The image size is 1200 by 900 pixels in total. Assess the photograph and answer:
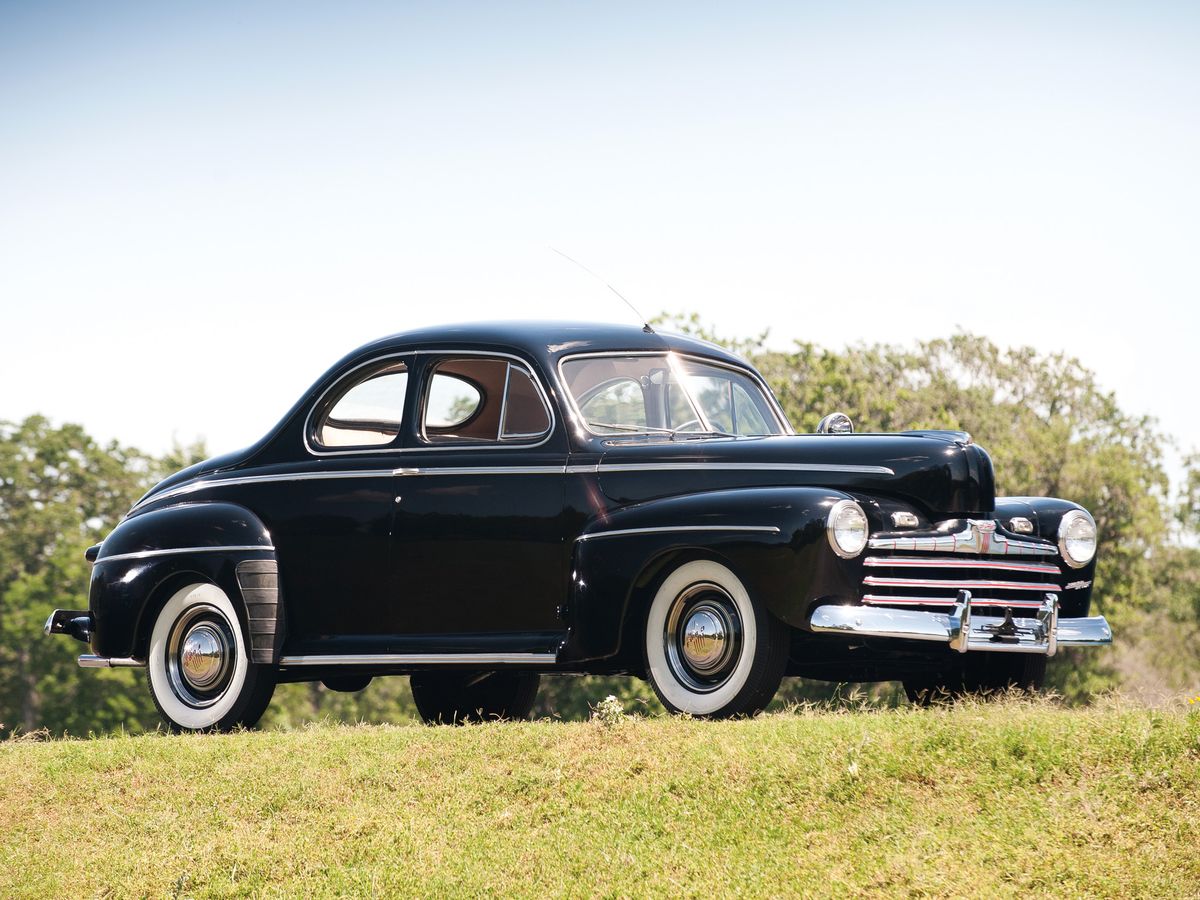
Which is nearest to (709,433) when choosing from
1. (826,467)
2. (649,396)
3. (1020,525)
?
(649,396)

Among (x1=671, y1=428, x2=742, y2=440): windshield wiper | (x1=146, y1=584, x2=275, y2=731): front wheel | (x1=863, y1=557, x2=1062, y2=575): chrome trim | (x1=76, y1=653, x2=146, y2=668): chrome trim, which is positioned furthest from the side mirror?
(x1=76, y1=653, x2=146, y2=668): chrome trim

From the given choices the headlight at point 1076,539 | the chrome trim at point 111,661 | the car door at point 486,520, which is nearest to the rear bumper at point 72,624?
the chrome trim at point 111,661

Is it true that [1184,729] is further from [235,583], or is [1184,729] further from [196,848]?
[235,583]

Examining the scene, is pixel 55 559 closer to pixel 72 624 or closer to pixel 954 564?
pixel 72 624

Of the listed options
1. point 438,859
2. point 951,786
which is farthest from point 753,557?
point 438,859

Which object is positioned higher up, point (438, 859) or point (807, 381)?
point (807, 381)

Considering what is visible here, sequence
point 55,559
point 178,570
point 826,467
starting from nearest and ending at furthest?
point 826,467 < point 178,570 < point 55,559

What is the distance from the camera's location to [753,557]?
7.29 meters

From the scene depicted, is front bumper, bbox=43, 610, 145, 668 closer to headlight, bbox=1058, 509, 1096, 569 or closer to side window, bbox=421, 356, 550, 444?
side window, bbox=421, 356, 550, 444

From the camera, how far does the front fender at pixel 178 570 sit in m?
8.98

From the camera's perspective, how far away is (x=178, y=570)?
30.6ft

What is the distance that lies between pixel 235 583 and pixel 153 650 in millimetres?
941

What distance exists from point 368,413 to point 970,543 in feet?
12.8

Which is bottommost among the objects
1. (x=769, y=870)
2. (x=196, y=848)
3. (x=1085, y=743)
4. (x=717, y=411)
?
(x=196, y=848)
